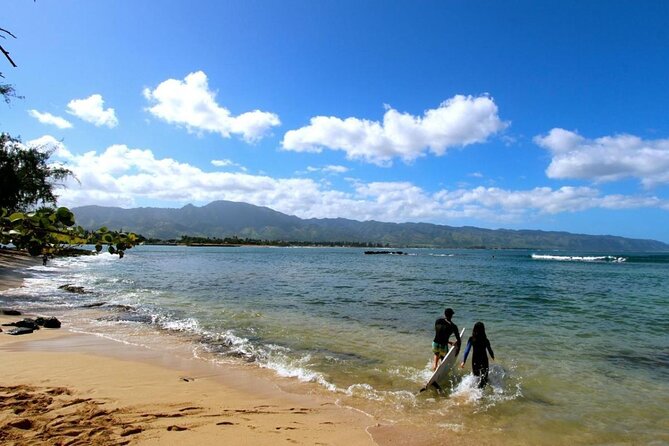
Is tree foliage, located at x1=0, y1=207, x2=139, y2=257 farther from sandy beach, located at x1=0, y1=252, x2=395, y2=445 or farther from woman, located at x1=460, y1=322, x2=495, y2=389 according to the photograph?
woman, located at x1=460, y1=322, x2=495, y2=389

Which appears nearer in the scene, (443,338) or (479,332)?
(479,332)

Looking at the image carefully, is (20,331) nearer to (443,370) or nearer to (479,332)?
(443,370)

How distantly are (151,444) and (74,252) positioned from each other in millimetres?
4557

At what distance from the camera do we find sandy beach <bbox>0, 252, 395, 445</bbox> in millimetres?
6770

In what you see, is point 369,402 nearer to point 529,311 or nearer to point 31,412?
point 31,412

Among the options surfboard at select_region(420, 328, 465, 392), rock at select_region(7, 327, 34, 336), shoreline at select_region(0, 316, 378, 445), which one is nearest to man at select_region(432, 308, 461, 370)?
surfboard at select_region(420, 328, 465, 392)

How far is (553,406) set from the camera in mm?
9891

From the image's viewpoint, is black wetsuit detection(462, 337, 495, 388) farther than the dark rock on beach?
No

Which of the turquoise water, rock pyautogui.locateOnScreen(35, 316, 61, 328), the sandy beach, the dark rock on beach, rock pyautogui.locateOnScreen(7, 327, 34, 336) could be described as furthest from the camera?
rock pyautogui.locateOnScreen(35, 316, 61, 328)

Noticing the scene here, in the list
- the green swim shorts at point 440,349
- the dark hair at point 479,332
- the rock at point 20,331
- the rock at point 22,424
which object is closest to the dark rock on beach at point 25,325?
the rock at point 20,331

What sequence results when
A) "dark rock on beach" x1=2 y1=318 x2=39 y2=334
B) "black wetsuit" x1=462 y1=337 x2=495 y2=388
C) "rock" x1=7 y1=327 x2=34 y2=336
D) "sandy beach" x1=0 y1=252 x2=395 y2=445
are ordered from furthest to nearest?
1. "dark rock on beach" x1=2 y1=318 x2=39 y2=334
2. "rock" x1=7 y1=327 x2=34 y2=336
3. "black wetsuit" x1=462 y1=337 x2=495 y2=388
4. "sandy beach" x1=0 y1=252 x2=395 y2=445

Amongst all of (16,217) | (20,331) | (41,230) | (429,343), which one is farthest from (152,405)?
(429,343)

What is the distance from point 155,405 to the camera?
8.21 meters

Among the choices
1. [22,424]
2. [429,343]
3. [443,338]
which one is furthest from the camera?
[429,343]
